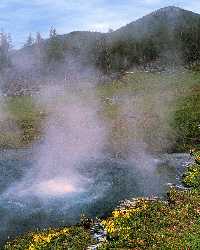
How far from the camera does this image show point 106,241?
29672 mm

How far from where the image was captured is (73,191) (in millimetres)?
41219

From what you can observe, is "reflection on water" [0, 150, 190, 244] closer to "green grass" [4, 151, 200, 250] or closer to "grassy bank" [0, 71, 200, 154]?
"green grass" [4, 151, 200, 250]

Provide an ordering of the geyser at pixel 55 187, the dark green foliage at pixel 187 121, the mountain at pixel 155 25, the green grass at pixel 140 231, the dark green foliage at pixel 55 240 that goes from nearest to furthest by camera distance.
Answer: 1. the green grass at pixel 140 231
2. the dark green foliage at pixel 55 240
3. the geyser at pixel 55 187
4. the dark green foliage at pixel 187 121
5. the mountain at pixel 155 25

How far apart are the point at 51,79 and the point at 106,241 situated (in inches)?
3338

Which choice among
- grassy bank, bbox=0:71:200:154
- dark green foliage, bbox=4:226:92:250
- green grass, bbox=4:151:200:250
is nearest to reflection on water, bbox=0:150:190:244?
dark green foliage, bbox=4:226:92:250

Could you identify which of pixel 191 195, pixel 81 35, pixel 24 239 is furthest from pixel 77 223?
pixel 81 35

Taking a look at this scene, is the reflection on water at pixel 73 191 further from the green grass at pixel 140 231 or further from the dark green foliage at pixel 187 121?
the dark green foliage at pixel 187 121

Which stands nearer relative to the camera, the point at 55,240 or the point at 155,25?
the point at 55,240

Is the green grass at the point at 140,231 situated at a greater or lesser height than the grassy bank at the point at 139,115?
lesser

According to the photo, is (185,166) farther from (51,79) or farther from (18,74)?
(18,74)

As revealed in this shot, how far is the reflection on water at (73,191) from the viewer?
3466 centimetres

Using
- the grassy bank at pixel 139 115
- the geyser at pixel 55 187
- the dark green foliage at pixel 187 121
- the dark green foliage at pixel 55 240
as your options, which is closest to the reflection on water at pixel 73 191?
the geyser at pixel 55 187

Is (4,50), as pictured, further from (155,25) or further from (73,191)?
(73,191)

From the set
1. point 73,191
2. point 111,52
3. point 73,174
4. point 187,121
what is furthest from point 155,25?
point 73,191
